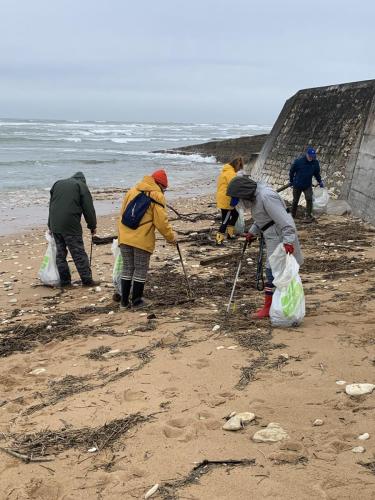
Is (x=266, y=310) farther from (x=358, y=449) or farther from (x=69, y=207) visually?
(x=69, y=207)

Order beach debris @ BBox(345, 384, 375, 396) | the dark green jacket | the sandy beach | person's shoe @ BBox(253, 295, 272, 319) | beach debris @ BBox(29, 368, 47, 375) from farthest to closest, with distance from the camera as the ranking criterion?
the dark green jacket
person's shoe @ BBox(253, 295, 272, 319)
beach debris @ BBox(29, 368, 47, 375)
beach debris @ BBox(345, 384, 375, 396)
the sandy beach

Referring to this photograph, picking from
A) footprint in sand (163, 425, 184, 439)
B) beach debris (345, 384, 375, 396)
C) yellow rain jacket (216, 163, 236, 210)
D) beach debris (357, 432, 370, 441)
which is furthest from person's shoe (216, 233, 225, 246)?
beach debris (357, 432, 370, 441)

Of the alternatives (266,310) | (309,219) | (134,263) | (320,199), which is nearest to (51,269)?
(134,263)

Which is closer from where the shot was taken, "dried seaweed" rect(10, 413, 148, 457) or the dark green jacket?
"dried seaweed" rect(10, 413, 148, 457)

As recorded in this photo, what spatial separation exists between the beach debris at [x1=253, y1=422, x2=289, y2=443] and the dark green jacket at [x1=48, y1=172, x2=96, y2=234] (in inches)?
198

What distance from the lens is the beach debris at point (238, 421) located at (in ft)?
11.5

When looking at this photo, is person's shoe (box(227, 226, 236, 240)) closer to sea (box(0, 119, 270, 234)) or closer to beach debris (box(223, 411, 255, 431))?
sea (box(0, 119, 270, 234))

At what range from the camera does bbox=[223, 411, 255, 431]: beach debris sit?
3512mm

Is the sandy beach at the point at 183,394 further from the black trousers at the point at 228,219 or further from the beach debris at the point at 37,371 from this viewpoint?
the black trousers at the point at 228,219

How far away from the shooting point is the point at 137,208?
20.4 feet

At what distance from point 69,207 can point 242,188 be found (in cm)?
320

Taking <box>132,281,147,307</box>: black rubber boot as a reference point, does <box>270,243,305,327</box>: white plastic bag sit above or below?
above

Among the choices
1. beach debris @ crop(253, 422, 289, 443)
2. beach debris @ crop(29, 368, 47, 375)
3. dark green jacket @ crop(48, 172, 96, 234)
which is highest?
dark green jacket @ crop(48, 172, 96, 234)

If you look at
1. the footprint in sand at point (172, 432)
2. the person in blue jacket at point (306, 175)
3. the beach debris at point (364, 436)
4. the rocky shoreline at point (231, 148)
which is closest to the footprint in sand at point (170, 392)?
the footprint in sand at point (172, 432)
